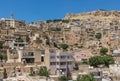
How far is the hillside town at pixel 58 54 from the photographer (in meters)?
39.8

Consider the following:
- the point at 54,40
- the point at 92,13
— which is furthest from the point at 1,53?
the point at 92,13

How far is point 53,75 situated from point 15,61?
4.12 metres

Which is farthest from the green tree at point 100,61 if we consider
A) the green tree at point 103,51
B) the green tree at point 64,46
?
the green tree at point 64,46

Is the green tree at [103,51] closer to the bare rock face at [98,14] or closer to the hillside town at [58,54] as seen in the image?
the hillside town at [58,54]

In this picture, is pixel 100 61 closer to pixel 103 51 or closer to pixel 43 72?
pixel 103 51

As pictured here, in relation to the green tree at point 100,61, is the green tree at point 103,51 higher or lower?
higher

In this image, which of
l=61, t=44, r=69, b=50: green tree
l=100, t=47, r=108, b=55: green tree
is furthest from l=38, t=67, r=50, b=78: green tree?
l=100, t=47, r=108, b=55: green tree

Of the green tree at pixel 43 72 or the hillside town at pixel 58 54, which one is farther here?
the hillside town at pixel 58 54

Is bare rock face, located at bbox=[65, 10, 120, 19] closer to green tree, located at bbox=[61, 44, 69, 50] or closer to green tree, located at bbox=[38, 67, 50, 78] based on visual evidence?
green tree, located at bbox=[61, 44, 69, 50]

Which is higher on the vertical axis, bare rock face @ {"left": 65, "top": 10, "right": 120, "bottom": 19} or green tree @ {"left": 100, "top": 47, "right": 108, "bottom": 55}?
bare rock face @ {"left": 65, "top": 10, "right": 120, "bottom": 19}

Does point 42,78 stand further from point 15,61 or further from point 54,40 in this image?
point 54,40

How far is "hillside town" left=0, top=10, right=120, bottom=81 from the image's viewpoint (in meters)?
39.8

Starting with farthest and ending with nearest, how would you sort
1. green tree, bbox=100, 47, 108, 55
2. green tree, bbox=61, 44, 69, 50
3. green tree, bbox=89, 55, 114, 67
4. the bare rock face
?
1. the bare rock face
2. green tree, bbox=61, 44, 69, 50
3. green tree, bbox=100, 47, 108, 55
4. green tree, bbox=89, 55, 114, 67

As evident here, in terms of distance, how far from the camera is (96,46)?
5981cm
